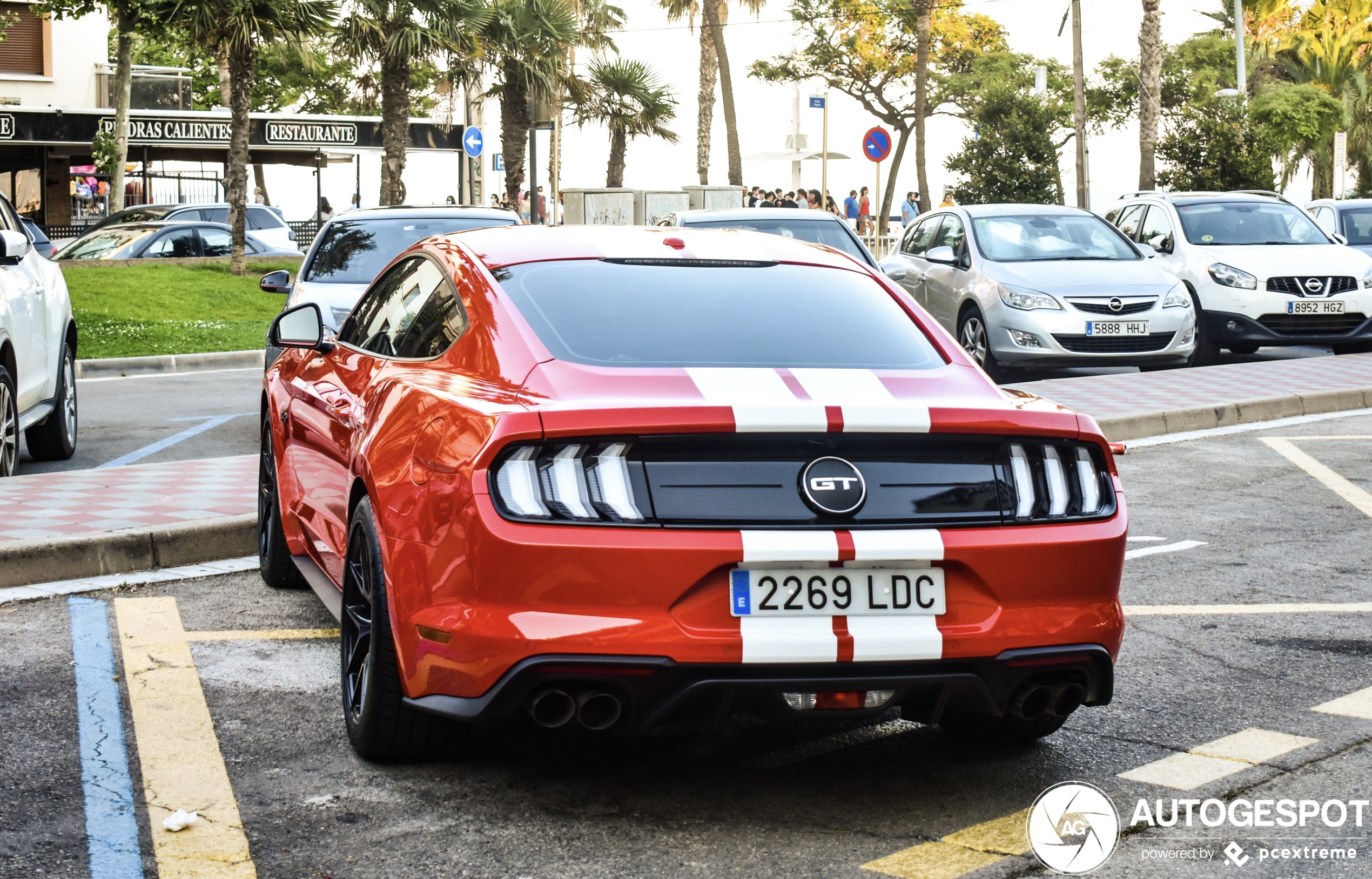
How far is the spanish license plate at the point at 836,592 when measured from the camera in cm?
353

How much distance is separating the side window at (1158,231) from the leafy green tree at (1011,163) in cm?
1484

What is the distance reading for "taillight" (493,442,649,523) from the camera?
3.54m

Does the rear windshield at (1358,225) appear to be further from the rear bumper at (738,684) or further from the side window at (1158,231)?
the rear bumper at (738,684)

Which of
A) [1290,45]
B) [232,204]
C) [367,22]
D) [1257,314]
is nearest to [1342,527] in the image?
[1257,314]

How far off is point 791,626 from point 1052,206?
1254 centimetres

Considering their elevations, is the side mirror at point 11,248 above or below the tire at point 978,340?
above

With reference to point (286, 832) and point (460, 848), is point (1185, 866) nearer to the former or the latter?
point (460, 848)

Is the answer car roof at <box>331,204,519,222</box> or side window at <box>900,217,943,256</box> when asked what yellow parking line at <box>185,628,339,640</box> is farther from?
side window at <box>900,217,943,256</box>

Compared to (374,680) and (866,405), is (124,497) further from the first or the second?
(866,405)

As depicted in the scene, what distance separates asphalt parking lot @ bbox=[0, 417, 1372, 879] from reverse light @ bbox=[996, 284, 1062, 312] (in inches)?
303

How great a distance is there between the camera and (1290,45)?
54.8 meters

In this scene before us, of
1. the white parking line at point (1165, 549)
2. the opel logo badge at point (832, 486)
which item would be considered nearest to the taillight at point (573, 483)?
the opel logo badge at point (832, 486)

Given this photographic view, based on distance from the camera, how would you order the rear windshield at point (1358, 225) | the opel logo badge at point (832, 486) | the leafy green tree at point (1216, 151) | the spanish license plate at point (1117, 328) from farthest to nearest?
1. the leafy green tree at point (1216, 151)
2. the rear windshield at point (1358, 225)
3. the spanish license plate at point (1117, 328)
4. the opel logo badge at point (832, 486)

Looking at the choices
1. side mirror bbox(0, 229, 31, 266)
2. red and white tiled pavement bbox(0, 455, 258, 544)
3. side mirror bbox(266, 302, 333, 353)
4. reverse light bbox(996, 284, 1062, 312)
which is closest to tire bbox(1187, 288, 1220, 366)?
reverse light bbox(996, 284, 1062, 312)
